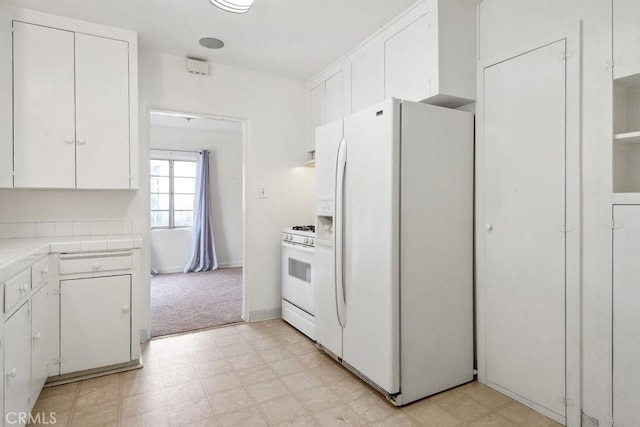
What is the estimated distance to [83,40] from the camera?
8.62ft

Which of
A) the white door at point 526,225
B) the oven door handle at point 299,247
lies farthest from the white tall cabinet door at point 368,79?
the oven door handle at point 299,247

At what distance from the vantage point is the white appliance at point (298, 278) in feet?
10.3

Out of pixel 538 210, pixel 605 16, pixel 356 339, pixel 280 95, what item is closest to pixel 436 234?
pixel 538 210

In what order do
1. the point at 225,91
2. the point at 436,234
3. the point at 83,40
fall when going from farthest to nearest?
the point at 225,91 → the point at 83,40 → the point at 436,234

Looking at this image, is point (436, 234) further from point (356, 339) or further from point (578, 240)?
point (356, 339)

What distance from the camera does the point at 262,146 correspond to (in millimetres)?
3723

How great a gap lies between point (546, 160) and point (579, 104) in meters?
0.32

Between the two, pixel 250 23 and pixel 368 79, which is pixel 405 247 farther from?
pixel 250 23

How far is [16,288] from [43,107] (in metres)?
1.52

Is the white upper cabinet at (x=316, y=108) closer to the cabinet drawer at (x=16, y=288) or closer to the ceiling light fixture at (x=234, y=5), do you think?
the ceiling light fixture at (x=234, y=5)

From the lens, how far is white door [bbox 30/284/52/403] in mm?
1957

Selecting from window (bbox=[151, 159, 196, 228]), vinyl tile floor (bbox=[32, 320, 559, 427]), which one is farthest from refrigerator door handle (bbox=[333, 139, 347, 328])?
window (bbox=[151, 159, 196, 228])

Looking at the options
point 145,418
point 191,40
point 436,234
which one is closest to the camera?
point 145,418

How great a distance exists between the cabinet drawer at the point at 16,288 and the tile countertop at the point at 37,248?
0.03 m
